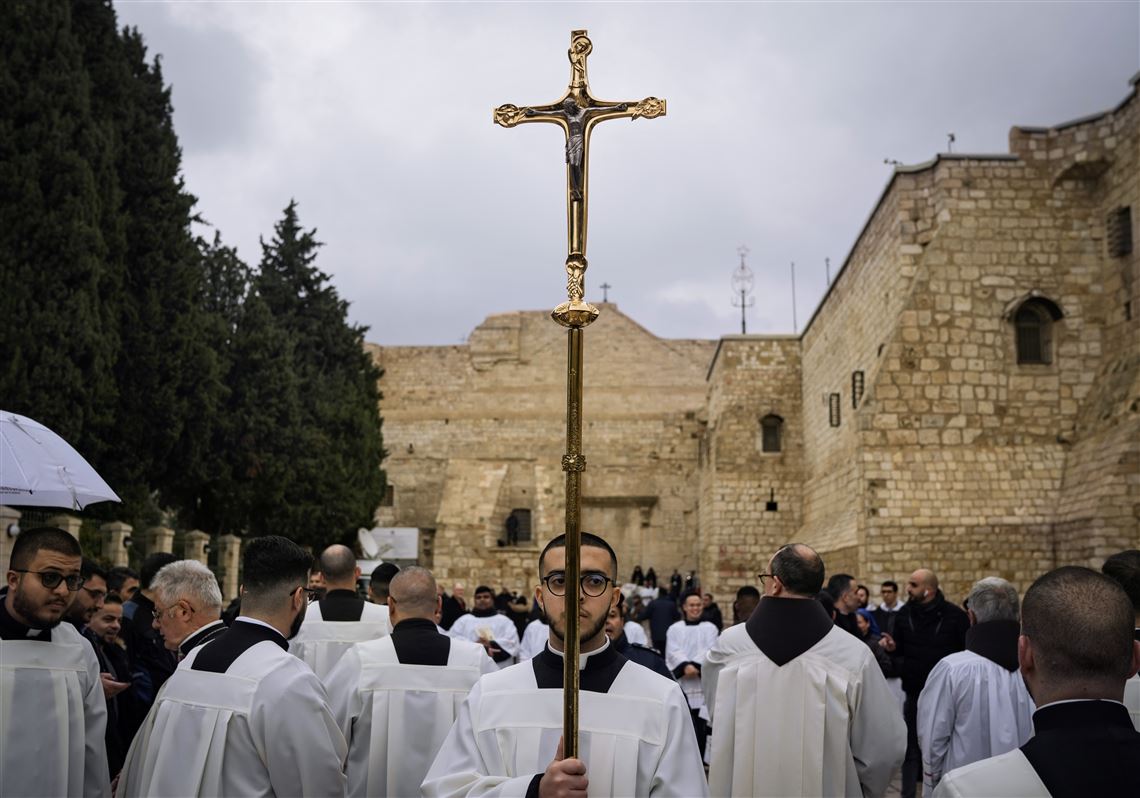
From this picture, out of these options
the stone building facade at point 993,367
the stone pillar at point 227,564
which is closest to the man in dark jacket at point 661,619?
the stone building facade at point 993,367

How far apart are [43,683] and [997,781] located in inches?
121

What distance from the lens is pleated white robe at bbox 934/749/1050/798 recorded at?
2.01 m

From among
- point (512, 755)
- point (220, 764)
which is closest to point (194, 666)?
point (220, 764)

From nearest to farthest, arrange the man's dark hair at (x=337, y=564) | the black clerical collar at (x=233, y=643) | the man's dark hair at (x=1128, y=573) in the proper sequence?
1. the black clerical collar at (x=233, y=643)
2. the man's dark hair at (x=1128, y=573)
3. the man's dark hair at (x=337, y=564)

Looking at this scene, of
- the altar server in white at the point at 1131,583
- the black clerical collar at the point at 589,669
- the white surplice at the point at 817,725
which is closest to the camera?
the black clerical collar at the point at 589,669

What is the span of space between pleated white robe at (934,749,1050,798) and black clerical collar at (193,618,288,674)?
81.6 inches

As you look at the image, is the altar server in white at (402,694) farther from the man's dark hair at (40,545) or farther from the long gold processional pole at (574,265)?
the long gold processional pole at (574,265)

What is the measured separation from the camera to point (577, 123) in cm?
288

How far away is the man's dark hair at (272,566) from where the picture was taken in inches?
132

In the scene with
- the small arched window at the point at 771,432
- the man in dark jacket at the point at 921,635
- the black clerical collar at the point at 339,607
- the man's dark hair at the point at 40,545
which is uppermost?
the small arched window at the point at 771,432

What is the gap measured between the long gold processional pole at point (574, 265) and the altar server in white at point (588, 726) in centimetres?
14

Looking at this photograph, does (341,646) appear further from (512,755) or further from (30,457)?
(512,755)

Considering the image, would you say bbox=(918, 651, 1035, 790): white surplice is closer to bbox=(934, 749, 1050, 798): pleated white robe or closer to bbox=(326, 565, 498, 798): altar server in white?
bbox=(326, 565, 498, 798): altar server in white

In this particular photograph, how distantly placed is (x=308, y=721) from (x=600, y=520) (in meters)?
31.8
